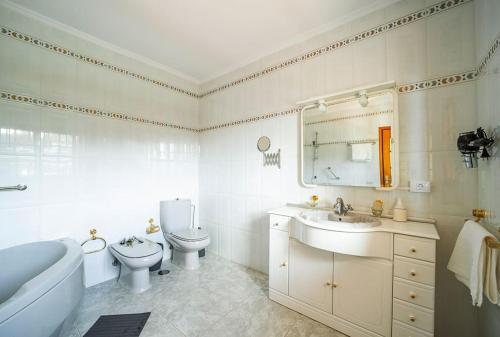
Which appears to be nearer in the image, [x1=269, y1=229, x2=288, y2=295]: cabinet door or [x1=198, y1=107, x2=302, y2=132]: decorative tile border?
[x1=269, y1=229, x2=288, y2=295]: cabinet door

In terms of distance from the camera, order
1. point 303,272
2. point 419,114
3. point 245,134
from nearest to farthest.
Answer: point 419,114 → point 303,272 → point 245,134

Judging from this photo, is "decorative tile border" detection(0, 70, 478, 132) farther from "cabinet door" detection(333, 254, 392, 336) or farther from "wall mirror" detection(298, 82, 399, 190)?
"cabinet door" detection(333, 254, 392, 336)

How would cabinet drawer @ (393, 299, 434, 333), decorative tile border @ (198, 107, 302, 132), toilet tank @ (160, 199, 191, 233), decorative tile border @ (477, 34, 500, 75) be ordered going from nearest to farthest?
decorative tile border @ (477, 34, 500, 75), cabinet drawer @ (393, 299, 434, 333), decorative tile border @ (198, 107, 302, 132), toilet tank @ (160, 199, 191, 233)

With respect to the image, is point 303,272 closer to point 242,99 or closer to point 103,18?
point 242,99

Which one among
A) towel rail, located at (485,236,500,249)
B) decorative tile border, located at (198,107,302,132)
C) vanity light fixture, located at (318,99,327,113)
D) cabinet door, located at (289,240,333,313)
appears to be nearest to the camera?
towel rail, located at (485,236,500,249)

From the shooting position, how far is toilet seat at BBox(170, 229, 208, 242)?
229 centimetres

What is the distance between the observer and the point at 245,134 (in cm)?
252

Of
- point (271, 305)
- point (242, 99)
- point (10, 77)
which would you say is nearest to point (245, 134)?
point (242, 99)

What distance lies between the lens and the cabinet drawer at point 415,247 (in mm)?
1158

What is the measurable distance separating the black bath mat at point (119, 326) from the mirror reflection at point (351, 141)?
1.83m

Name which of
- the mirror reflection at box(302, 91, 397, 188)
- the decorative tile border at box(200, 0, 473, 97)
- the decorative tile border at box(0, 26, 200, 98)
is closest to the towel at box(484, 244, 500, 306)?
the mirror reflection at box(302, 91, 397, 188)

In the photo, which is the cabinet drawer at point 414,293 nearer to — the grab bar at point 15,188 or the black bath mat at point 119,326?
the black bath mat at point 119,326

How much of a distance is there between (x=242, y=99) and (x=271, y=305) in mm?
2264

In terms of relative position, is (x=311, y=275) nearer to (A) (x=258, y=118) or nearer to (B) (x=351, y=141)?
(B) (x=351, y=141)
